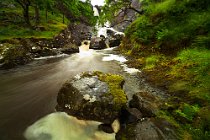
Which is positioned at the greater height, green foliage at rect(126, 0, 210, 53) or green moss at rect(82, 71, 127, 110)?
green foliage at rect(126, 0, 210, 53)

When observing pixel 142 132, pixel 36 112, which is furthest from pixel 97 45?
pixel 142 132

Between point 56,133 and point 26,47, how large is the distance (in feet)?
51.5

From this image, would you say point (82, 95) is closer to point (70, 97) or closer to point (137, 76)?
point (70, 97)

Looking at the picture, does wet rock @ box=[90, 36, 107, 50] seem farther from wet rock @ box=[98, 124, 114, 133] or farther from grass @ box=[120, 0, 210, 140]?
wet rock @ box=[98, 124, 114, 133]

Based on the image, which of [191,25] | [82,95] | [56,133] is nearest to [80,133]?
[56,133]

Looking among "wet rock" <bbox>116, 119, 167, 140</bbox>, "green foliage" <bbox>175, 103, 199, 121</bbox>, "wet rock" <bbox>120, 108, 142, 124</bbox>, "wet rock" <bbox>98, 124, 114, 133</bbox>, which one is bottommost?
"wet rock" <bbox>98, 124, 114, 133</bbox>

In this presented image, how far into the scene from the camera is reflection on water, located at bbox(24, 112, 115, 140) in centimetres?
777

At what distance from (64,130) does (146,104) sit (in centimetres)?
304

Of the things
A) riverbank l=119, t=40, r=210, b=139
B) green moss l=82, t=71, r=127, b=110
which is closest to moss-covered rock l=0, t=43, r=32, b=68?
riverbank l=119, t=40, r=210, b=139

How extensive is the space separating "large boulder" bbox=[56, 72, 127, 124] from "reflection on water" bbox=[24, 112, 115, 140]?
30 centimetres

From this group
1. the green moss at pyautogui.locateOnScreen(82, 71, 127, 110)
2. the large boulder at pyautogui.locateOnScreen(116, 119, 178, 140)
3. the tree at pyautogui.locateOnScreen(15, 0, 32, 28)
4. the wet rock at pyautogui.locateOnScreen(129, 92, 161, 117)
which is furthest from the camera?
the tree at pyautogui.locateOnScreen(15, 0, 32, 28)

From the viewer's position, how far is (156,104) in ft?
28.9

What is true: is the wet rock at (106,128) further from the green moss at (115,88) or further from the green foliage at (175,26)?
the green foliage at (175,26)

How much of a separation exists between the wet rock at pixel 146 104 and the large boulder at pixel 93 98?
0.57 metres
